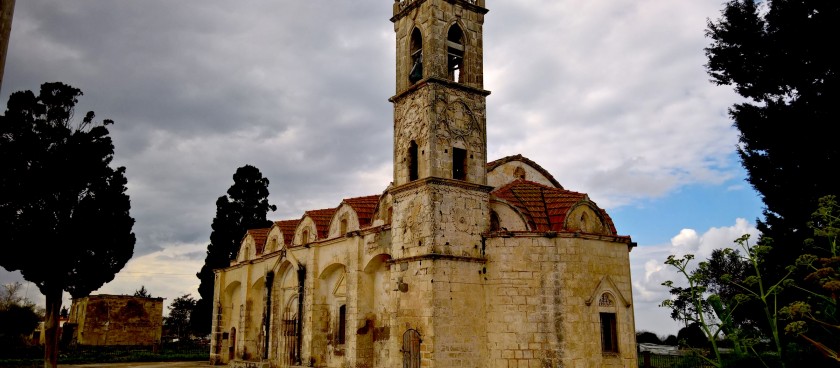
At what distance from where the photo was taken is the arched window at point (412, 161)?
16828mm

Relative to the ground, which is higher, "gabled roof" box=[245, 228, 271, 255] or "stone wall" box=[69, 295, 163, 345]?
"gabled roof" box=[245, 228, 271, 255]

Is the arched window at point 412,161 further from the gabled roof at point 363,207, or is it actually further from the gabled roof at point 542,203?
the gabled roof at point 363,207

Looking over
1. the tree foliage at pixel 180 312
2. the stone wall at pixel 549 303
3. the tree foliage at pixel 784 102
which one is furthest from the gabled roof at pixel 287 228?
the tree foliage at pixel 180 312

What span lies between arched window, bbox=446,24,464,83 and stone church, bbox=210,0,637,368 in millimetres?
47

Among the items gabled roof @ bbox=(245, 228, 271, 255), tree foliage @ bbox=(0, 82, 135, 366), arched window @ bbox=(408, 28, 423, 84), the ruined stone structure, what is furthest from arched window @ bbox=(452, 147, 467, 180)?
the ruined stone structure

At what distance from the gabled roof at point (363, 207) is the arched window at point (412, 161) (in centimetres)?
349

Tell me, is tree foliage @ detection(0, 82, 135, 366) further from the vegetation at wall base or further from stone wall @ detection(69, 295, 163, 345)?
stone wall @ detection(69, 295, 163, 345)

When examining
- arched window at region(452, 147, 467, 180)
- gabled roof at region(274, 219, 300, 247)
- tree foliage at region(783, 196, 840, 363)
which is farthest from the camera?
gabled roof at region(274, 219, 300, 247)

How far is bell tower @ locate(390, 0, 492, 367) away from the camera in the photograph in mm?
15180

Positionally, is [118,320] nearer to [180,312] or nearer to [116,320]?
[116,320]

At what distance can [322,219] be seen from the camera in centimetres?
2350

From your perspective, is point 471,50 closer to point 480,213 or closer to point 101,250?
point 480,213

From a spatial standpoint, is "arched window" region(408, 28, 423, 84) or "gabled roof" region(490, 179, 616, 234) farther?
"arched window" region(408, 28, 423, 84)

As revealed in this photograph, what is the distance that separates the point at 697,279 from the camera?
9031 mm
